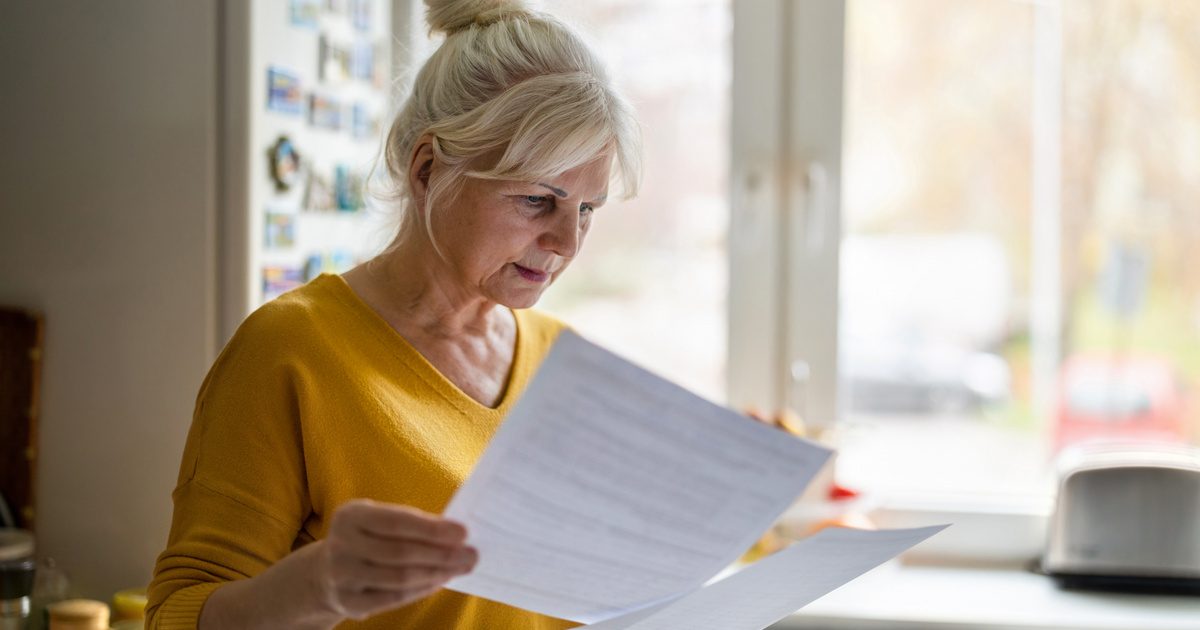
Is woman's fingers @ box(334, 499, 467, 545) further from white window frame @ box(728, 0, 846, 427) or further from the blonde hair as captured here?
white window frame @ box(728, 0, 846, 427)

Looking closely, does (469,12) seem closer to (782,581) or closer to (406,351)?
(406,351)

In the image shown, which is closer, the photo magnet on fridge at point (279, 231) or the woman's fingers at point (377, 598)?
the woman's fingers at point (377, 598)

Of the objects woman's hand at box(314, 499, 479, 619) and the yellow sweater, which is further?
the yellow sweater

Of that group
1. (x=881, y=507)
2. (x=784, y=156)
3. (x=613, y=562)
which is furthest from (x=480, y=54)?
(x=881, y=507)

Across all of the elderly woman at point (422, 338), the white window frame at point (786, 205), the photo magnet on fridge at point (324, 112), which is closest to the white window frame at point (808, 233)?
the white window frame at point (786, 205)

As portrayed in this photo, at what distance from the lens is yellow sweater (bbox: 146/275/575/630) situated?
2.86 ft

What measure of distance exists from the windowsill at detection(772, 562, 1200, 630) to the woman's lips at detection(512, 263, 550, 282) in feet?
2.59

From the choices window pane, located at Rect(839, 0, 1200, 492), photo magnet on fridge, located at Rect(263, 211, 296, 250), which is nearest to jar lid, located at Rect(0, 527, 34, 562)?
photo magnet on fridge, located at Rect(263, 211, 296, 250)

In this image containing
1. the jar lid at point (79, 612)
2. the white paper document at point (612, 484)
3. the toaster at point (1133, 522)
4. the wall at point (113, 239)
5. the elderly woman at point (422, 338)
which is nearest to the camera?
the white paper document at point (612, 484)

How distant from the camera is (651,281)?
1932 mm

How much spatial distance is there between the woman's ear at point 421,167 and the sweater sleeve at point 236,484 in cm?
19

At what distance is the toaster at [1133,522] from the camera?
166 cm

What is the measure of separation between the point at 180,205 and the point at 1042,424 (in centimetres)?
140

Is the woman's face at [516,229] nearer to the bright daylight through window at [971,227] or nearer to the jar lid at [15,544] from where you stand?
the jar lid at [15,544]
